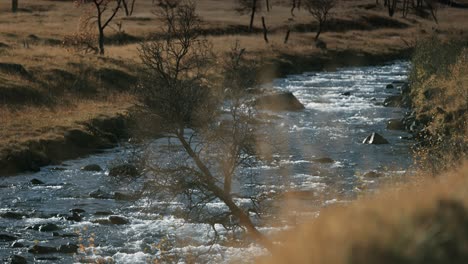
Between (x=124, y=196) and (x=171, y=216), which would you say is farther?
(x=124, y=196)

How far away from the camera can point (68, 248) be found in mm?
18094

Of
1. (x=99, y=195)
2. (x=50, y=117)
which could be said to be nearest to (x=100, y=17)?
(x=50, y=117)

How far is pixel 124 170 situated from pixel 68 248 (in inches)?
293

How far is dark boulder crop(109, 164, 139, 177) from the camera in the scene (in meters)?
25.4

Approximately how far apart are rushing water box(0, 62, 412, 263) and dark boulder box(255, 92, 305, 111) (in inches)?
28.9

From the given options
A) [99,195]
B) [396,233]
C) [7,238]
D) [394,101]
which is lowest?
[394,101]

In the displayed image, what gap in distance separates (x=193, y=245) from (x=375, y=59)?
166 ft

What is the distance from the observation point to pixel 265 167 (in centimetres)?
2686

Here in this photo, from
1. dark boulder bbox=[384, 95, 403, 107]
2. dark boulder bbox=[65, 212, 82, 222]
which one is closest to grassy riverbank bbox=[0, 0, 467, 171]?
dark boulder bbox=[65, 212, 82, 222]

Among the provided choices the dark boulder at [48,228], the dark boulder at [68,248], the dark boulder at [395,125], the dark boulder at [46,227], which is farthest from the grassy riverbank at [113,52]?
the dark boulder at [395,125]

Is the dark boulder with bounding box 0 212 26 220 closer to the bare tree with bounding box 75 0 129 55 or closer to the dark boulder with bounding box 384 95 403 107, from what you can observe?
the dark boulder with bounding box 384 95 403 107

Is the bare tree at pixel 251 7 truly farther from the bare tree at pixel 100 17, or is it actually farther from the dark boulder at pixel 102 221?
the dark boulder at pixel 102 221

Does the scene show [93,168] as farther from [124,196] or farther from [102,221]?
[102,221]

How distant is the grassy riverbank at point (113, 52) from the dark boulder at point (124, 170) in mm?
3574
